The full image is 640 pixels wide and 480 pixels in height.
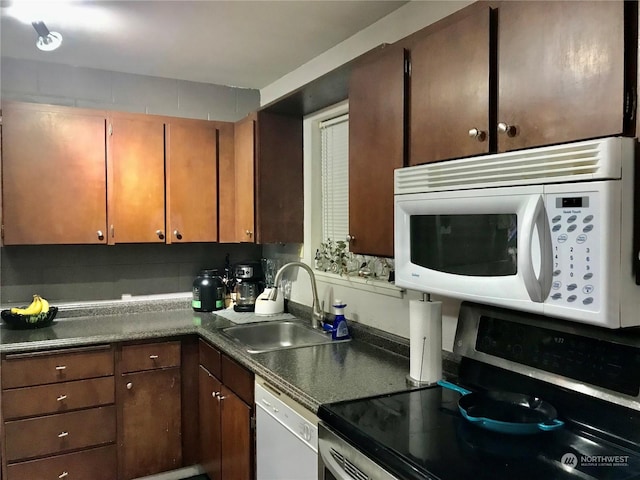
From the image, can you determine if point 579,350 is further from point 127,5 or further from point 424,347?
point 127,5

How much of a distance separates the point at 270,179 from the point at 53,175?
1.19m

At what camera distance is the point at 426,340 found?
1721mm

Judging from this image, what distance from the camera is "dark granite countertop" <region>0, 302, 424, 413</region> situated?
5.79 ft

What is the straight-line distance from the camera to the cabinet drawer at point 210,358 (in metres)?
2.48

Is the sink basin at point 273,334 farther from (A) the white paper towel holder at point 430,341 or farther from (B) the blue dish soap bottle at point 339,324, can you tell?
(A) the white paper towel holder at point 430,341

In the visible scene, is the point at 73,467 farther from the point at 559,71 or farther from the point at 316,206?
the point at 559,71

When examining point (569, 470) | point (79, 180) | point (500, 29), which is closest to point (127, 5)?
point (79, 180)

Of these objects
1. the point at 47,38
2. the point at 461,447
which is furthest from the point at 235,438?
the point at 47,38

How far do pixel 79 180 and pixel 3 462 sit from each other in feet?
4.80

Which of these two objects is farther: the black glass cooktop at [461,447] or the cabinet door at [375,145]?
the cabinet door at [375,145]

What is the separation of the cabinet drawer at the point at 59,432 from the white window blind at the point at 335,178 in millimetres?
1534

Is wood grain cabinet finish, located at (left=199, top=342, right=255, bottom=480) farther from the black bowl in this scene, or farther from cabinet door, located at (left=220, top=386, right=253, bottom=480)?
the black bowl

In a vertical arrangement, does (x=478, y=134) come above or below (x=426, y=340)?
above

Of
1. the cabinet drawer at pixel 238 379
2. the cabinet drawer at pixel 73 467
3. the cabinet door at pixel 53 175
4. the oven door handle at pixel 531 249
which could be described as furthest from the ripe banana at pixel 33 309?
the oven door handle at pixel 531 249
